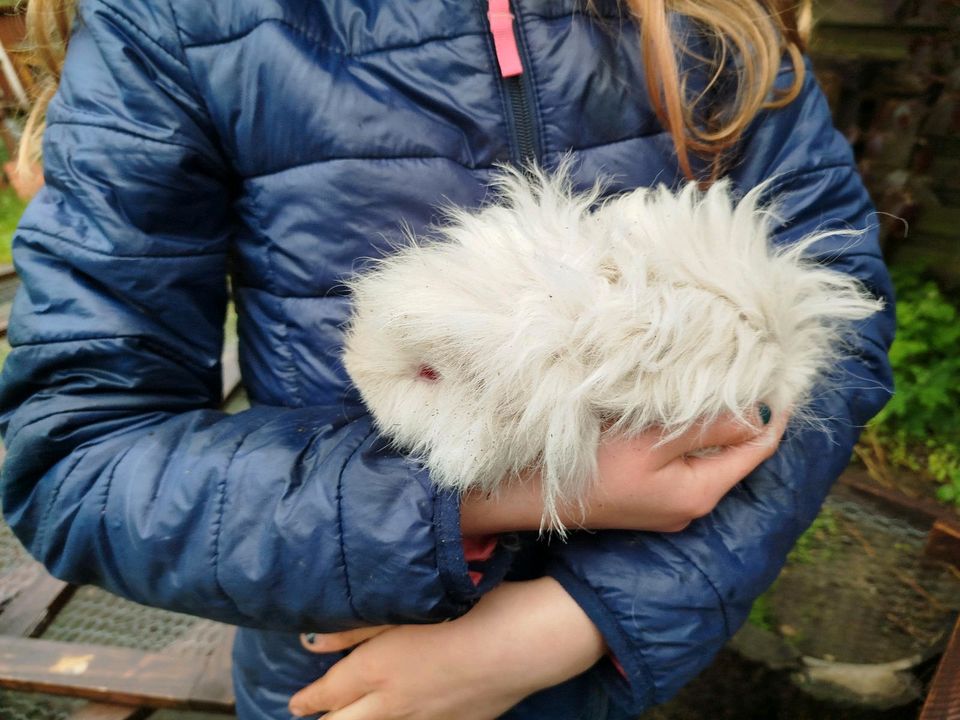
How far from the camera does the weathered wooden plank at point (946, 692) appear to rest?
2.96 feet

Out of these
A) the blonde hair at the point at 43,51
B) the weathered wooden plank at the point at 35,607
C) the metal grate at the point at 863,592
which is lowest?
the metal grate at the point at 863,592

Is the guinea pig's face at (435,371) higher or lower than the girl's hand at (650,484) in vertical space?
higher

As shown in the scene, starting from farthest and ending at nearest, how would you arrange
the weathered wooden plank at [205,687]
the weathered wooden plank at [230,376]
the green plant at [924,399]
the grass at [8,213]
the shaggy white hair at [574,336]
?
the grass at [8,213] → the green plant at [924,399] → the weathered wooden plank at [230,376] → the weathered wooden plank at [205,687] → the shaggy white hair at [574,336]

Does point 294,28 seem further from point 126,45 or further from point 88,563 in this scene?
point 88,563

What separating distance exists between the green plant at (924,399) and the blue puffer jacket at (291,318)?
5.45 ft

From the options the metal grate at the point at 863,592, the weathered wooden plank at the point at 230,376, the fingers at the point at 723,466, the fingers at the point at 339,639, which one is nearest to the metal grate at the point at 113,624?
the weathered wooden plank at the point at 230,376

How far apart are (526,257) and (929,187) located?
8.26 ft

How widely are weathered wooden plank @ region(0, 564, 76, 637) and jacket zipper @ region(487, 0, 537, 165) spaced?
51.9 inches

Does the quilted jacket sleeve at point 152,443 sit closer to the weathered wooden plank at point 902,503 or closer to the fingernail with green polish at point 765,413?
the fingernail with green polish at point 765,413

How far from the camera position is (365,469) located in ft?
2.20

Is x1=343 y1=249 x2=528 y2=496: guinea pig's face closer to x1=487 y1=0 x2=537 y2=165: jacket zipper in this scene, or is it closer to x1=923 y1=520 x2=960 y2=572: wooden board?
x1=487 y1=0 x2=537 y2=165: jacket zipper

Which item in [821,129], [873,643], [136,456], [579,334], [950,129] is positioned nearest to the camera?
[579,334]

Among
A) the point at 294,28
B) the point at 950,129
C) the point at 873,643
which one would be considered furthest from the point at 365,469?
the point at 950,129

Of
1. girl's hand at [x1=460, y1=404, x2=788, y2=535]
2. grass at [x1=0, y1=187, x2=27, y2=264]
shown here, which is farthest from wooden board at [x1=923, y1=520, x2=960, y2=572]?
grass at [x1=0, y1=187, x2=27, y2=264]
